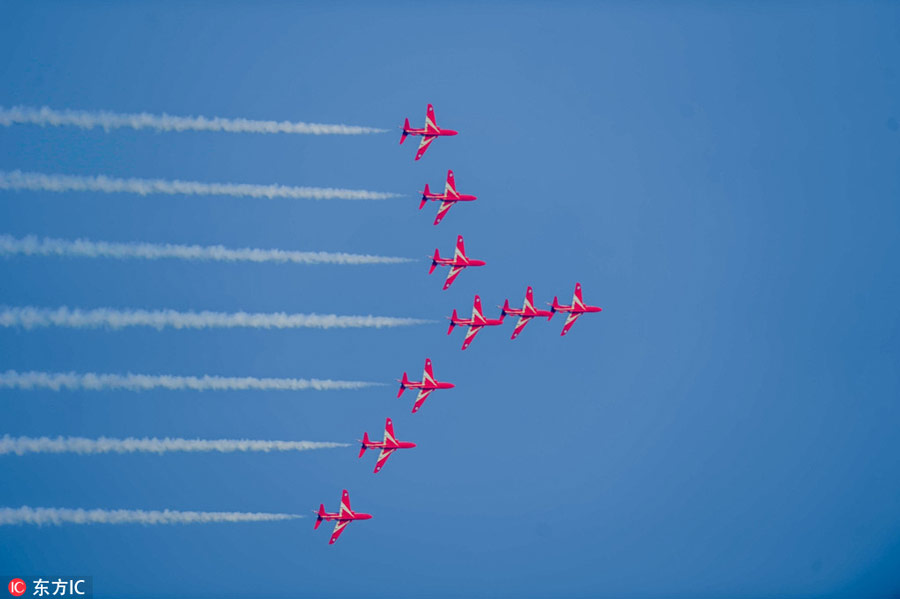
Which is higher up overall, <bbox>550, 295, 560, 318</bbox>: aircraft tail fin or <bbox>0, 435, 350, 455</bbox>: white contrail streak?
<bbox>550, 295, 560, 318</bbox>: aircraft tail fin

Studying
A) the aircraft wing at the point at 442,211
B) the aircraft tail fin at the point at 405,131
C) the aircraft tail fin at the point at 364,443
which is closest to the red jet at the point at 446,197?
the aircraft wing at the point at 442,211

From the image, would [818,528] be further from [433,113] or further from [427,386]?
[433,113]

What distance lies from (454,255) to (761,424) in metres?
14.6

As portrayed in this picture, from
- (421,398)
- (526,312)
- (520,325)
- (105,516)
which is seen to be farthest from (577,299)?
(105,516)

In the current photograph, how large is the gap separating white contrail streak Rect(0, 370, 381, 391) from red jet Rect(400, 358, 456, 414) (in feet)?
8.72

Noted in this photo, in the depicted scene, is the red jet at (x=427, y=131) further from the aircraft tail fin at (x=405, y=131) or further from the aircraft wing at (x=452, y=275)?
the aircraft wing at (x=452, y=275)

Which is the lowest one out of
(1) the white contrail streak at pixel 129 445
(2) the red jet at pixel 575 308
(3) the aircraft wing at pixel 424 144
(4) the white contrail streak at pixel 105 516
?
(4) the white contrail streak at pixel 105 516

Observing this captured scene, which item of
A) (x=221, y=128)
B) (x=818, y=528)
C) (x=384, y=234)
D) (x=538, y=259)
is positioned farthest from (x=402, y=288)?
(x=818, y=528)

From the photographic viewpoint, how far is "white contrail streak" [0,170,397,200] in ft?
129

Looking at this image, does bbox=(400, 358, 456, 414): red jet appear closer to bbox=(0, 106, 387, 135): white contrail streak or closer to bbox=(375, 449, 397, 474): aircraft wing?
bbox=(375, 449, 397, 474): aircraft wing

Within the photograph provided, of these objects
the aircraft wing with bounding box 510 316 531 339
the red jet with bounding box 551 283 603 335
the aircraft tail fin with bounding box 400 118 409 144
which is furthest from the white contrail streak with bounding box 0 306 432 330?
the aircraft tail fin with bounding box 400 118 409 144

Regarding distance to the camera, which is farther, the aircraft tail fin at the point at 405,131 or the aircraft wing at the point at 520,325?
the aircraft wing at the point at 520,325

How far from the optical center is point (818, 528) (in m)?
46.1

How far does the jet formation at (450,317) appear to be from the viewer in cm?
4219
